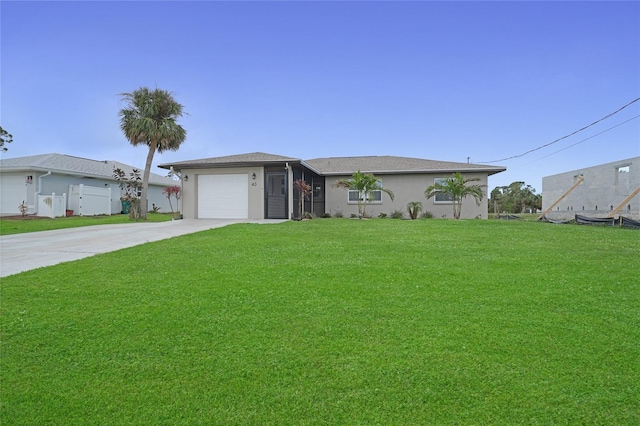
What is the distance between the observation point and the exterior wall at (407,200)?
17969 mm

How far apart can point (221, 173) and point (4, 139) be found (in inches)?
917

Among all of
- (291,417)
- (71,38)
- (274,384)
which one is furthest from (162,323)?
(71,38)

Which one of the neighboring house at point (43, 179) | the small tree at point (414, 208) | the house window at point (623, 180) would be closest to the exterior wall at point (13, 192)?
the neighboring house at point (43, 179)

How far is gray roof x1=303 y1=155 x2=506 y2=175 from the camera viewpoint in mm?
17584

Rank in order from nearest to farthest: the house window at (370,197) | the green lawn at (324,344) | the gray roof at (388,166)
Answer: the green lawn at (324,344), the gray roof at (388,166), the house window at (370,197)

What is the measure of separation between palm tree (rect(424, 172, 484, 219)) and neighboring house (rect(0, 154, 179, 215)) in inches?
786

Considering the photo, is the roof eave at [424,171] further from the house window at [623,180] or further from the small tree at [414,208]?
the house window at [623,180]

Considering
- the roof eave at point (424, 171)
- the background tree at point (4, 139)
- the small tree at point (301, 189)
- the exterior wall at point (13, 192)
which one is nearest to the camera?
the small tree at point (301, 189)

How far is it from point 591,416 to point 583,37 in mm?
16013

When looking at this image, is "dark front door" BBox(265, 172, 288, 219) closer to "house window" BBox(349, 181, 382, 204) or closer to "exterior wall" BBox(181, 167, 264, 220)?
"exterior wall" BBox(181, 167, 264, 220)

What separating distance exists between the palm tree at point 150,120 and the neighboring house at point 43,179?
230 inches

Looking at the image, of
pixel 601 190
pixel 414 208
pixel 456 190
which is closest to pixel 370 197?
Answer: pixel 414 208

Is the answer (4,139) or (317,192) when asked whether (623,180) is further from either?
(4,139)

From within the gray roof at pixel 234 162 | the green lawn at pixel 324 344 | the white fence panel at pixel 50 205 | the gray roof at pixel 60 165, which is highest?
the gray roof at pixel 60 165
